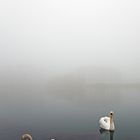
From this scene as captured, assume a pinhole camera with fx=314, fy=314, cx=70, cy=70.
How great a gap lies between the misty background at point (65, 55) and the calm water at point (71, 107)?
0.4 inches

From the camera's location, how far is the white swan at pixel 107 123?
10.5 feet

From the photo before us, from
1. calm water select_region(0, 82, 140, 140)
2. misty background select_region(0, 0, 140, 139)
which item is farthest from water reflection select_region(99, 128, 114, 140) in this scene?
misty background select_region(0, 0, 140, 139)

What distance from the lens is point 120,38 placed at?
3410mm

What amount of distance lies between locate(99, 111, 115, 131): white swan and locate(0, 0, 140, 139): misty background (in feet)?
0.54

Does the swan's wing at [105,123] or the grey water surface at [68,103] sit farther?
the grey water surface at [68,103]

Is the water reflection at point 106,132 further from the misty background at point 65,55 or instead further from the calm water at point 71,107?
the misty background at point 65,55

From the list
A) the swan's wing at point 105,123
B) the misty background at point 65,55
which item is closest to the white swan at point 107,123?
the swan's wing at point 105,123

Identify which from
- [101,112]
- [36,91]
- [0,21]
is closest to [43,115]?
[36,91]

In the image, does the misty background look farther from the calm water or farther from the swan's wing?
the swan's wing

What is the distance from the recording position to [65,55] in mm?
3381

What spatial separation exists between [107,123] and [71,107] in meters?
0.47

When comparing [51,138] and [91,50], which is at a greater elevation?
[91,50]

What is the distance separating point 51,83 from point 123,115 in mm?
863

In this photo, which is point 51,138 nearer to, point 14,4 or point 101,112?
point 101,112
